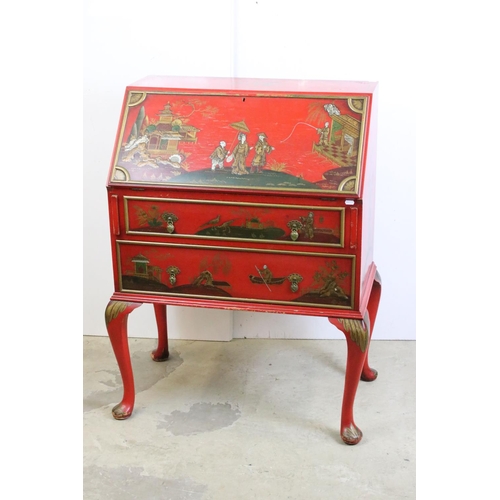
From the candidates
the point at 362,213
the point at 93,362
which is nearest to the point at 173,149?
the point at 362,213

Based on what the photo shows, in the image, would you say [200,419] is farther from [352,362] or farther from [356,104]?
[356,104]

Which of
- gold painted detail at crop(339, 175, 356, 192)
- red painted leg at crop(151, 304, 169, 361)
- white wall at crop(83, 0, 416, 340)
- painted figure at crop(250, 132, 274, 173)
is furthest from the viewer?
red painted leg at crop(151, 304, 169, 361)

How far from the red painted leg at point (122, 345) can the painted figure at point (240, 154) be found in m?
0.71

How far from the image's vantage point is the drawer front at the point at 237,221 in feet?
9.37

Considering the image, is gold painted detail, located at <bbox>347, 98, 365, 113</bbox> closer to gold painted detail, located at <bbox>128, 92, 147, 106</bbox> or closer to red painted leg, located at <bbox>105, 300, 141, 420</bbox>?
gold painted detail, located at <bbox>128, 92, 147, 106</bbox>

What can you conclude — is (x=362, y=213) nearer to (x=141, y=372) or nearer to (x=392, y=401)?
(x=392, y=401)

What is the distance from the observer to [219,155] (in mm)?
2955

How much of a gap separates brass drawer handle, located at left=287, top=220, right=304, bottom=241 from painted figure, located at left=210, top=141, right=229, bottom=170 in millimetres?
343

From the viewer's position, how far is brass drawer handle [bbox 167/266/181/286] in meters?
3.08

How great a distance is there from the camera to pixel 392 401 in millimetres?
3410

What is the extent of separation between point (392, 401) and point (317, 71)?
156 centimetres

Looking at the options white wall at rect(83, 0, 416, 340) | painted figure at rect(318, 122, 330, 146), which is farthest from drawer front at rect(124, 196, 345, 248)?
white wall at rect(83, 0, 416, 340)

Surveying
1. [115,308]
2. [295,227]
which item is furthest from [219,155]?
[115,308]

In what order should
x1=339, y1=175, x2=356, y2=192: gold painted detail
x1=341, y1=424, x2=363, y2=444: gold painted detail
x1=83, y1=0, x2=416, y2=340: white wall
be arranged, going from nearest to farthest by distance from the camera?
x1=339, y1=175, x2=356, y2=192: gold painted detail < x1=341, y1=424, x2=363, y2=444: gold painted detail < x1=83, y1=0, x2=416, y2=340: white wall
